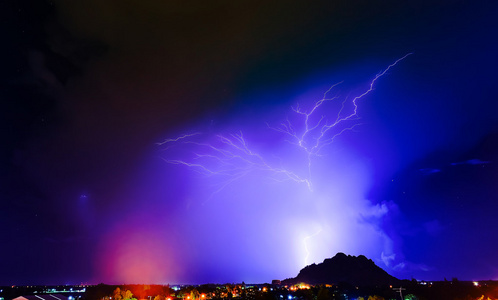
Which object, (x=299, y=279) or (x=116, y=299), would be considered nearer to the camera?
(x=116, y=299)

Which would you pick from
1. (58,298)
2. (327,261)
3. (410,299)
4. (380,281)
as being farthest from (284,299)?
(327,261)

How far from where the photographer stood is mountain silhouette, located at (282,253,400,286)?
142125 mm

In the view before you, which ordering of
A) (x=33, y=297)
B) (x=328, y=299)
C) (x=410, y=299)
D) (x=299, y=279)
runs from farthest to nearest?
(x=299, y=279) < (x=410, y=299) < (x=328, y=299) < (x=33, y=297)

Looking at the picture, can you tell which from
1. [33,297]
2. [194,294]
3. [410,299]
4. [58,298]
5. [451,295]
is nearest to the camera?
[33,297]

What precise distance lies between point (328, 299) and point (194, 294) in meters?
25.8

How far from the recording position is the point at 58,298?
99.0ft

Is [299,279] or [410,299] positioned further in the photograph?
[299,279]

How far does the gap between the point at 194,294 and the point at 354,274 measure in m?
112

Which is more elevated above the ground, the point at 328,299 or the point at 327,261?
the point at 327,261

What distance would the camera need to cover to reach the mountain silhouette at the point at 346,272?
142 m

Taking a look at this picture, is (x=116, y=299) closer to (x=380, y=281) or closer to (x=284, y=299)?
(x=284, y=299)

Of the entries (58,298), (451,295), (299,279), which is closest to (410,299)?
(451,295)

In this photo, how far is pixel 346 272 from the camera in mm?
151500

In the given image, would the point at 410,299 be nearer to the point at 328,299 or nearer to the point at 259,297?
the point at 328,299
